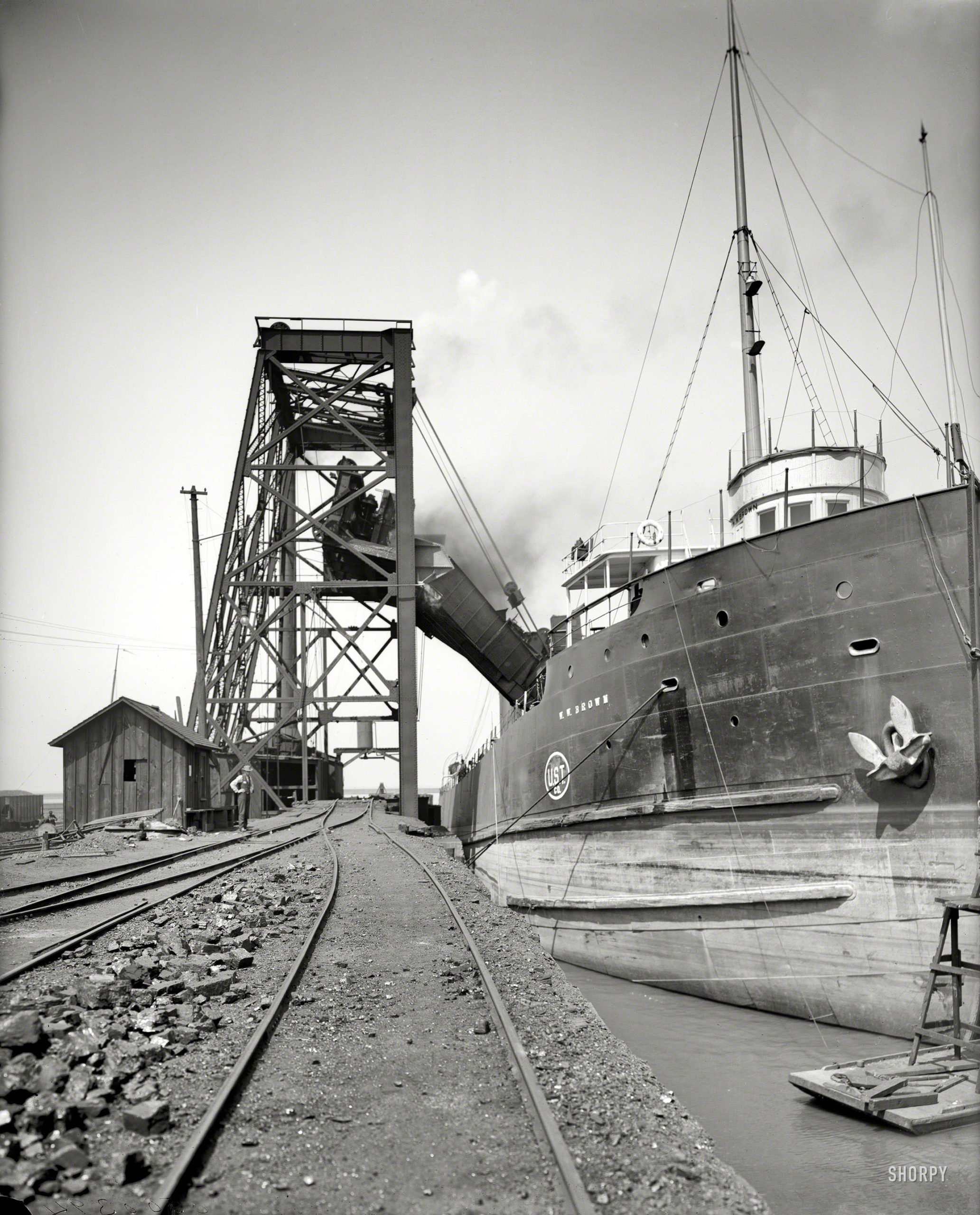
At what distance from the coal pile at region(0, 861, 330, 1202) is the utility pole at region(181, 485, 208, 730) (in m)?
18.6

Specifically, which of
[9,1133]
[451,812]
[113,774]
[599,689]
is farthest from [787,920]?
[451,812]

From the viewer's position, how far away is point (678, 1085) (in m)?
8.09

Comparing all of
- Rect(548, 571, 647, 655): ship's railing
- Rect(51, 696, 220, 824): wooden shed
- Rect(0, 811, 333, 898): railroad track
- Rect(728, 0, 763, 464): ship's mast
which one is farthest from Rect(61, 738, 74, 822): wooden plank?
Rect(728, 0, 763, 464): ship's mast

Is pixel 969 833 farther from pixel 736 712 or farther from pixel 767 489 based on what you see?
pixel 767 489

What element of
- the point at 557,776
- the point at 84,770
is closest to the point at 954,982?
the point at 557,776

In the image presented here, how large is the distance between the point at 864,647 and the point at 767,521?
3204 mm

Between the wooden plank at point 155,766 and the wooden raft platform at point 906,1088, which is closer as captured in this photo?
the wooden raft platform at point 906,1088

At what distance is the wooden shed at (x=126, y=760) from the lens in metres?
23.5

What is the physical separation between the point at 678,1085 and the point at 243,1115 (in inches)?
181

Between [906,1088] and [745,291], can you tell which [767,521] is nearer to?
[745,291]

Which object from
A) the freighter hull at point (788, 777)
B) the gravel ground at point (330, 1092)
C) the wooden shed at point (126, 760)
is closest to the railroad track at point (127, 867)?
the wooden shed at point (126, 760)

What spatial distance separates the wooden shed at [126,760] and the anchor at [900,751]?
18.4 m

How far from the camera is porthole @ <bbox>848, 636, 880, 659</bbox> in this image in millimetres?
10164

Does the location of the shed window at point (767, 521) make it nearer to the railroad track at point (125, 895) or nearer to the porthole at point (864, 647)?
the porthole at point (864, 647)
